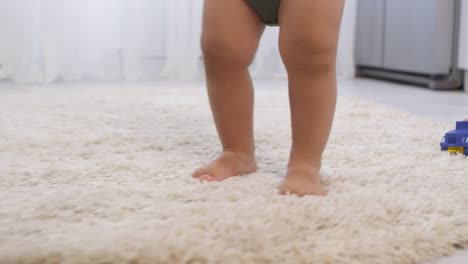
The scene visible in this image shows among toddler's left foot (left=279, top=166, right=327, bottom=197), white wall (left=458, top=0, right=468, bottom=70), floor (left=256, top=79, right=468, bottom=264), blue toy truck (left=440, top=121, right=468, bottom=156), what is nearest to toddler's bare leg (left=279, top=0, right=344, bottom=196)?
toddler's left foot (left=279, top=166, right=327, bottom=197)

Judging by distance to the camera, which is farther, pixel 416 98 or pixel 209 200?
pixel 416 98

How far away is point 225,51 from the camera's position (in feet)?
2.72

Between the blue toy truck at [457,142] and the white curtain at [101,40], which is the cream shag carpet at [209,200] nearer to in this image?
the blue toy truck at [457,142]

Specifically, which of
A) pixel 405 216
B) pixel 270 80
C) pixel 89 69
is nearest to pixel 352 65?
pixel 270 80

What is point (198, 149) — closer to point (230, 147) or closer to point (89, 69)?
point (230, 147)

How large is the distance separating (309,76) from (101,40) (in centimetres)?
193

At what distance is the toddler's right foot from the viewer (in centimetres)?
82

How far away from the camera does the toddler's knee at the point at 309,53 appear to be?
76cm

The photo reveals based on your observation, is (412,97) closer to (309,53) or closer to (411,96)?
(411,96)

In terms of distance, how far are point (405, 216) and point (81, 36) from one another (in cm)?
212

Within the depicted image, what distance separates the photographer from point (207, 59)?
86 centimetres

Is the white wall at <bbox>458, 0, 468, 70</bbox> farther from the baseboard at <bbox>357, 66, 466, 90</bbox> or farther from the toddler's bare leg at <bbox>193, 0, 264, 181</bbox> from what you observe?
the toddler's bare leg at <bbox>193, 0, 264, 181</bbox>

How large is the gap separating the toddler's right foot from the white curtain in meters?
1.78

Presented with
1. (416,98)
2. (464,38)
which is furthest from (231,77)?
(464,38)
